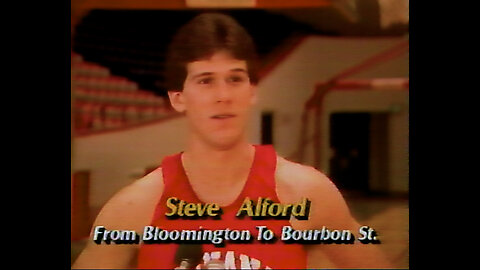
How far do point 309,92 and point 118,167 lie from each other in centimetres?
103

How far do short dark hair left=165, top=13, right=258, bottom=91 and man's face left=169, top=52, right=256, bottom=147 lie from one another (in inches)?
1.2

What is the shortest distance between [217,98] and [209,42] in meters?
0.28

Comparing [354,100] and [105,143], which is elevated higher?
[354,100]

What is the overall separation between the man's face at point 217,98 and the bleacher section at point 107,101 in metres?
0.13

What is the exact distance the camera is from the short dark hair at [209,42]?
2.65 m

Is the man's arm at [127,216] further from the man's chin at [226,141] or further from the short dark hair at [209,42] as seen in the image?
the short dark hair at [209,42]

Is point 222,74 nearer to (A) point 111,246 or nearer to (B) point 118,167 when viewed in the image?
(B) point 118,167

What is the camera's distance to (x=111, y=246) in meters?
2.70

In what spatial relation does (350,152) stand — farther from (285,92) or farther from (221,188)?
(221,188)

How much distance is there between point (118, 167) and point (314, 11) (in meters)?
1.25

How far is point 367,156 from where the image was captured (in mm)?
2693

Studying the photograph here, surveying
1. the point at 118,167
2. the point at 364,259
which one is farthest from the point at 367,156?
the point at 118,167
